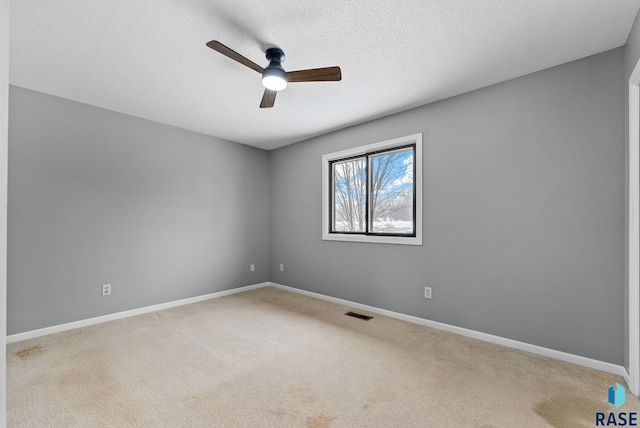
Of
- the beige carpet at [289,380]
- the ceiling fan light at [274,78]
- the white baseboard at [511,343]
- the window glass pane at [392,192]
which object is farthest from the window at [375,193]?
the ceiling fan light at [274,78]

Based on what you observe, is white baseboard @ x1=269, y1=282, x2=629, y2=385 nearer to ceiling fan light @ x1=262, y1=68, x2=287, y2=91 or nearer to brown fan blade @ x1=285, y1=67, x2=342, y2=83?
brown fan blade @ x1=285, y1=67, x2=342, y2=83

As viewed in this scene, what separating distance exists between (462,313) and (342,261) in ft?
5.38

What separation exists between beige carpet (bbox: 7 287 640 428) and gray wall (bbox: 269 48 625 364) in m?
0.33

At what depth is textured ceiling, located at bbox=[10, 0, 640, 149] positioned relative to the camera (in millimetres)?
1812

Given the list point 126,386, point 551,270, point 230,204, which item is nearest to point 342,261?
point 230,204

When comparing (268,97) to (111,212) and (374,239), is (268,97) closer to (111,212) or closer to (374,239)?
(374,239)

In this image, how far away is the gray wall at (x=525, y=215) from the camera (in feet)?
7.20

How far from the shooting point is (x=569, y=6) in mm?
1776

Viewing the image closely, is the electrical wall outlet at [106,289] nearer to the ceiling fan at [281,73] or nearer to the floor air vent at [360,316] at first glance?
the floor air vent at [360,316]

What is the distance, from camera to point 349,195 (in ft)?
13.7

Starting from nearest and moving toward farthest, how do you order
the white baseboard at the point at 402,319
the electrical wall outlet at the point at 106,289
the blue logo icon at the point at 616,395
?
the blue logo icon at the point at 616,395 < the white baseboard at the point at 402,319 < the electrical wall outlet at the point at 106,289

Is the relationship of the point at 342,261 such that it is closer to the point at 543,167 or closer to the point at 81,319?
the point at 543,167

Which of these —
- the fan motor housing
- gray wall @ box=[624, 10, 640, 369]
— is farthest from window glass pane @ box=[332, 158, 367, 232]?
gray wall @ box=[624, 10, 640, 369]

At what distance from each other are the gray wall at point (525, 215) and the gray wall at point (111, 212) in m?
2.41
